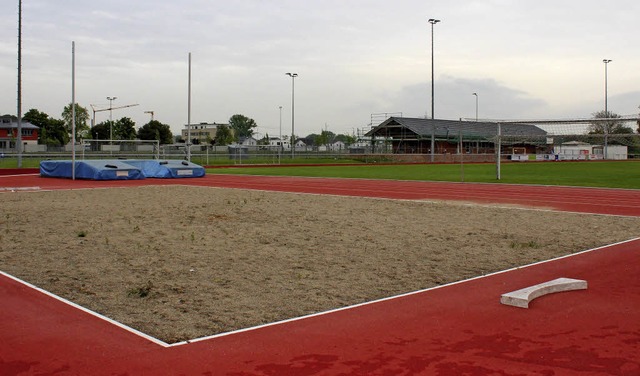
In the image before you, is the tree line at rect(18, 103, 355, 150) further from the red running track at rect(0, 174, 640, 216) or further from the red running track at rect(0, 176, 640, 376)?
the red running track at rect(0, 176, 640, 376)

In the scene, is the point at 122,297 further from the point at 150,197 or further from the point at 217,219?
the point at 150,197

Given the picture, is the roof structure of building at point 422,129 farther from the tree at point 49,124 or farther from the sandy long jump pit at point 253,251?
the sandy long jump pit at point 253,251

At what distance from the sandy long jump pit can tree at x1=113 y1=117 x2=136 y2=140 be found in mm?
90942

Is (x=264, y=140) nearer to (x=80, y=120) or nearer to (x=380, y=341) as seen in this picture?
(x=80, y=120)

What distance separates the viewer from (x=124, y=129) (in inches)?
4112

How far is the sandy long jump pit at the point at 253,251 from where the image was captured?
6562 millimetres

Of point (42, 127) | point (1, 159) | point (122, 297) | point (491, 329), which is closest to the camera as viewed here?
point (491, 329)

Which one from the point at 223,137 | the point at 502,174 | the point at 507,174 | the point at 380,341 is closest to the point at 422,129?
the point at 502,174

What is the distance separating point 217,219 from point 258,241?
10.9 ft

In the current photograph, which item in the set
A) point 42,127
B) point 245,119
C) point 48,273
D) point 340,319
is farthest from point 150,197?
point 245,119

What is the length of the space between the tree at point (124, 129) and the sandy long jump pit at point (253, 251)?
90942 millimetres

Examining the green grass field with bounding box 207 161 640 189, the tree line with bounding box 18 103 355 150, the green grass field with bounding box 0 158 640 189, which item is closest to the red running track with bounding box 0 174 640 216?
the green grass field with bounding box 0 158 640 189

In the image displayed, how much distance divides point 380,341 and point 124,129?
106 m

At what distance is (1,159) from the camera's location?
56469 millimetres
